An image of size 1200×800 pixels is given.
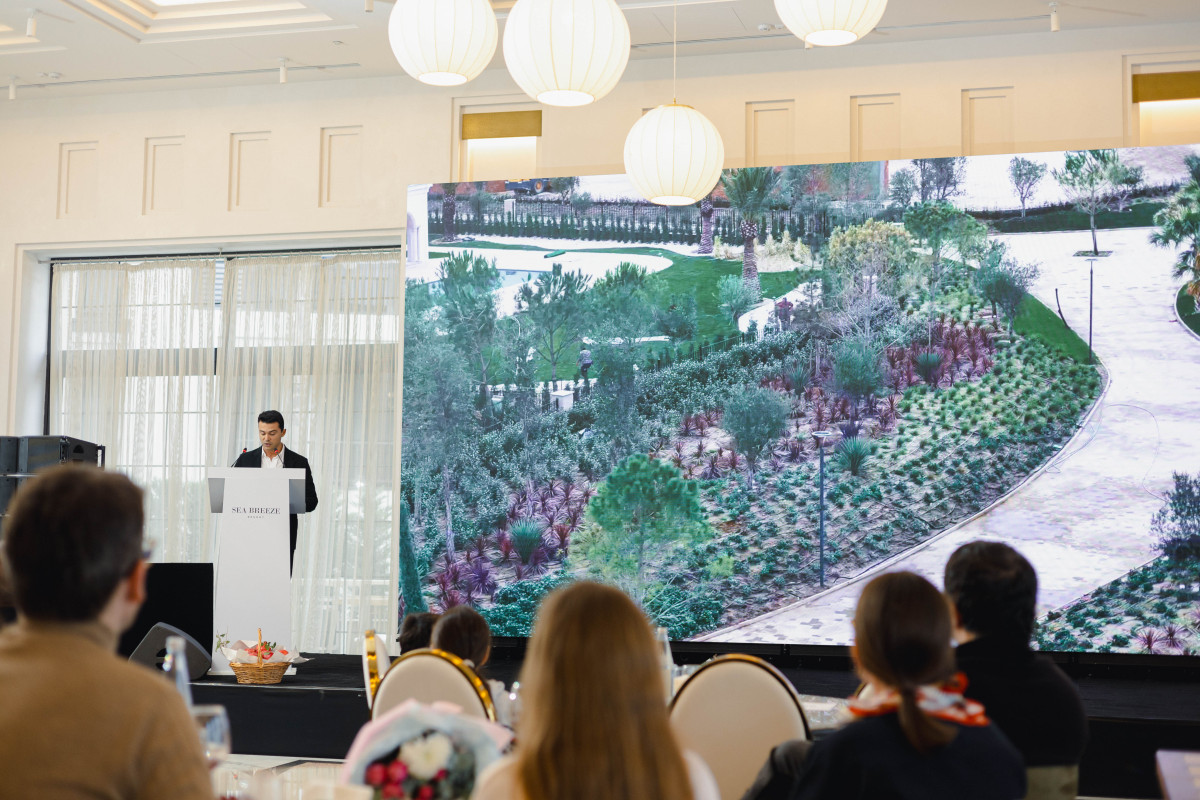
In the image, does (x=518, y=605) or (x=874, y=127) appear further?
(x=874, y=127)

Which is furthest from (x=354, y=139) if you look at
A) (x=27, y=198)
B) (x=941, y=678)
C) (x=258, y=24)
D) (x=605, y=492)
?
(x=941, y=678)

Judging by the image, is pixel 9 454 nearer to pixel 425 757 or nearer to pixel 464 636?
pixel 464 636

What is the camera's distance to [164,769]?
1258mm

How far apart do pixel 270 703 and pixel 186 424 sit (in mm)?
3374

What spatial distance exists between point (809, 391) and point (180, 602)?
3479 millimetres

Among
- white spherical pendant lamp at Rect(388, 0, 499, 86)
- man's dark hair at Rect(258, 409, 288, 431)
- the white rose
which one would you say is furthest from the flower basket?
the white rose

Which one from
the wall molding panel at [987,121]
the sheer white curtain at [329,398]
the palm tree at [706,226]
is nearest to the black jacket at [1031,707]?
the palm tree at [706,226]

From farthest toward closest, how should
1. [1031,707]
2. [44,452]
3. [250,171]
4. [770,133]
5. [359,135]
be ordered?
[250,171] → [359,135] → [770,133] → [44,452] → [1031,707]

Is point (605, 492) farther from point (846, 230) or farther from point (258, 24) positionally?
point (258, 24)

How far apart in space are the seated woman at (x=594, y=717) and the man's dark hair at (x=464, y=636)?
156cm

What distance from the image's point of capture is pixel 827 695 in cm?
508

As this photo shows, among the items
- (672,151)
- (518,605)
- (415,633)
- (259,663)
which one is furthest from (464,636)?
(518,605)

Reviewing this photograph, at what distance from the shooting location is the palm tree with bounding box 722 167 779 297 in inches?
253

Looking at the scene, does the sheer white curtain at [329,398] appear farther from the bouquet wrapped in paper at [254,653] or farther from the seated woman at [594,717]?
the seated woman at [594,717]
